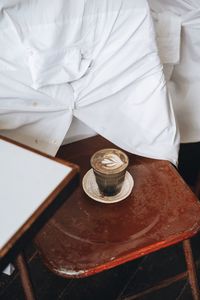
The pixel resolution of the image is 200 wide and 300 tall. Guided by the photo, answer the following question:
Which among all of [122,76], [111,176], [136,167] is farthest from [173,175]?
[122,76]

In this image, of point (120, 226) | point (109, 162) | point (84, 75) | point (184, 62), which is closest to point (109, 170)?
point (109, 162)

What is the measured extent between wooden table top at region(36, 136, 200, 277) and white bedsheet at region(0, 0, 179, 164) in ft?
0.47

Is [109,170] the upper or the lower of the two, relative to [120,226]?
upper

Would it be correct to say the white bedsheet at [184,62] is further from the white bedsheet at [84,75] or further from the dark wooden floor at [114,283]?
the dark wooden floor at [114,283]

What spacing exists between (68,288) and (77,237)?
50 cm

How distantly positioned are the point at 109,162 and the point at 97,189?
0.31 ft

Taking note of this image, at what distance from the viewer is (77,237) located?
82 centimetres

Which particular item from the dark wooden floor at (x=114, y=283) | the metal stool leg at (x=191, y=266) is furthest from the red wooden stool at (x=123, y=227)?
the dark wooden floor at (x=114, y=283)

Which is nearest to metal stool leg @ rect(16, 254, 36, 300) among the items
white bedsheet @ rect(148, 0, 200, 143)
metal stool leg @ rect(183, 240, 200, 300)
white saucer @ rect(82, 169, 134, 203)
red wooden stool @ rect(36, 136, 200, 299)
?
red wooden stool @ rect(36, 136, 200, 299)

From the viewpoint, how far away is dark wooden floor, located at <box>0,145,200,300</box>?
3.95 feet

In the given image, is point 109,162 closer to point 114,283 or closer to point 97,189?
point 97,189

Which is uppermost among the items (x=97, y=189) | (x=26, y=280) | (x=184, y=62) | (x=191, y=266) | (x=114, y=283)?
(x=184, y=62)

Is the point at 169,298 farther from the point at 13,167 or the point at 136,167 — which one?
the point at 13,167

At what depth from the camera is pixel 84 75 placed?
949 millimetres
